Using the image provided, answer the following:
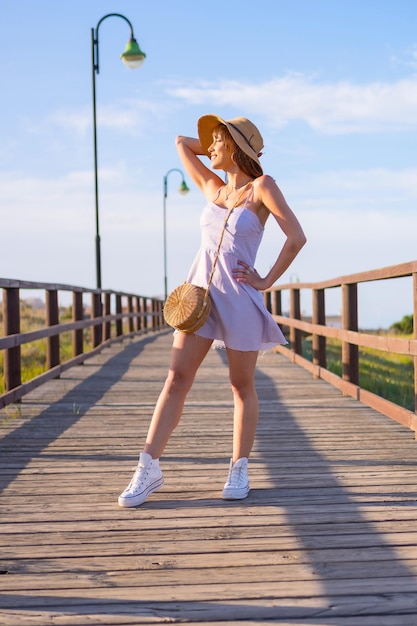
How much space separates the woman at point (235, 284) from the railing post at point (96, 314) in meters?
Result: 9.45

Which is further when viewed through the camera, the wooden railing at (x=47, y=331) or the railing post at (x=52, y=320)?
the railing post at (x=52, y=320)

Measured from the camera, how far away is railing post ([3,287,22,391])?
7.47 metres

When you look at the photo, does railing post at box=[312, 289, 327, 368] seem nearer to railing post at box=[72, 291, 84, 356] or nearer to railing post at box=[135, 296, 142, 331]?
railing post at box=[72, 291, 84, 356]

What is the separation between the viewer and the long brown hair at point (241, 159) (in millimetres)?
4062

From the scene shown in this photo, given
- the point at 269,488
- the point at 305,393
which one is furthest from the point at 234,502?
the point at 305,393

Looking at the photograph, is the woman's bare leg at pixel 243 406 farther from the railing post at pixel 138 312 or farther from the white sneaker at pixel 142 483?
the railing post at pixel 138 312

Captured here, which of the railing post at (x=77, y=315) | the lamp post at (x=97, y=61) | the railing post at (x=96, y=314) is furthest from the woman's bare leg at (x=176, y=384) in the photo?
the lamp post at (x=97, y=61)

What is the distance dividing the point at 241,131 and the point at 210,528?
1.88 meters

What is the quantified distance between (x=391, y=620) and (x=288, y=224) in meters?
1.92

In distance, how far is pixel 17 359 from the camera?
7574 mm

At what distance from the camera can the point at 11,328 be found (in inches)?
297

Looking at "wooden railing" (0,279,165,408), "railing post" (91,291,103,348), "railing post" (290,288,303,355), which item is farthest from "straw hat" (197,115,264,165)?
"railing post" (91,291,103,348)

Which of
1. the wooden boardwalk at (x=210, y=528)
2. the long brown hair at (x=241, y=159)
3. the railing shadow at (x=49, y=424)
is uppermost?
the long brown hair at (x=241, y=159)

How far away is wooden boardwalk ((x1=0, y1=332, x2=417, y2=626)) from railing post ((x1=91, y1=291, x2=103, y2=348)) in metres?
6.98
